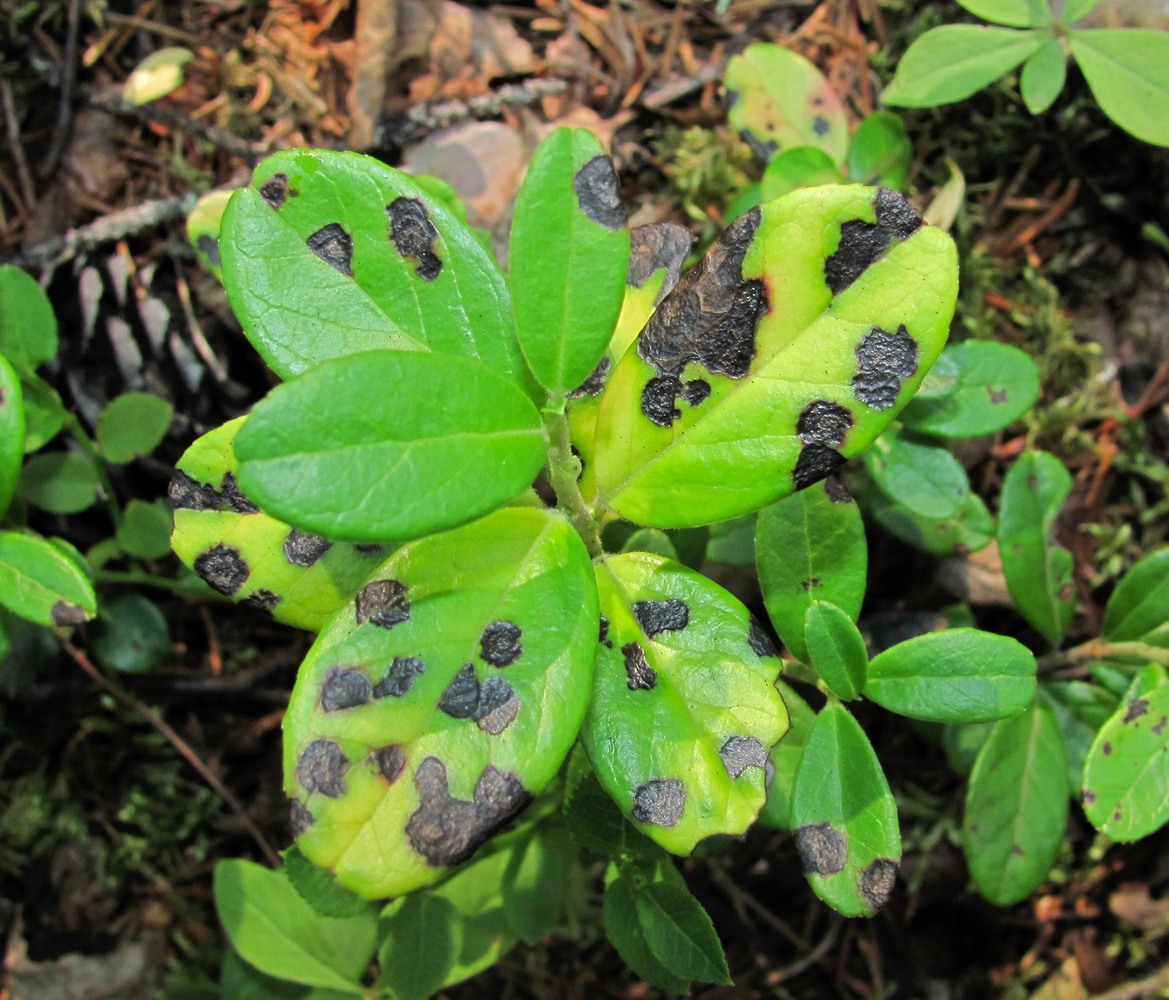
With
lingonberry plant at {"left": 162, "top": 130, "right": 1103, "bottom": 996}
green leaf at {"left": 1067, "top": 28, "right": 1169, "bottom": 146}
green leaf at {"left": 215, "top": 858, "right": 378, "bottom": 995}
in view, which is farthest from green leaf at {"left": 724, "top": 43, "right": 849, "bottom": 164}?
green leaf at {"left": 215, "top": 858, "right": 378, "bottom": 995}

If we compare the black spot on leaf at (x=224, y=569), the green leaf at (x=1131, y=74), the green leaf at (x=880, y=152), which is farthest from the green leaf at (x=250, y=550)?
the green leaf at (x=1131, y=74)

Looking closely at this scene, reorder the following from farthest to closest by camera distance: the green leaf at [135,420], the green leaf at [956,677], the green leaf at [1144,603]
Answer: the green leaf at [135,420]
the green leaf at [1144,603]
the green leaf at [956,677]

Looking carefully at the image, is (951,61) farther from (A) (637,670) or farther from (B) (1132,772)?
(A) (637,670)

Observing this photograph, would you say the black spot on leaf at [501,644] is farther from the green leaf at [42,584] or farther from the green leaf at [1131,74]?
the green leaf at [1131,74]

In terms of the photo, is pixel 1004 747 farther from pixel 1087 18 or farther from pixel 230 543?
pixel 1087 18

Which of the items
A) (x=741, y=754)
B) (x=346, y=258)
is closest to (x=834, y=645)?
(x=741, y=754)

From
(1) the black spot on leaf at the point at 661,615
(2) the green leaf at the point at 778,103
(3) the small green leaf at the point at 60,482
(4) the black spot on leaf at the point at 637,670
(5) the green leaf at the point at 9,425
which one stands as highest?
(2) the green leaf at the point at 778,103
